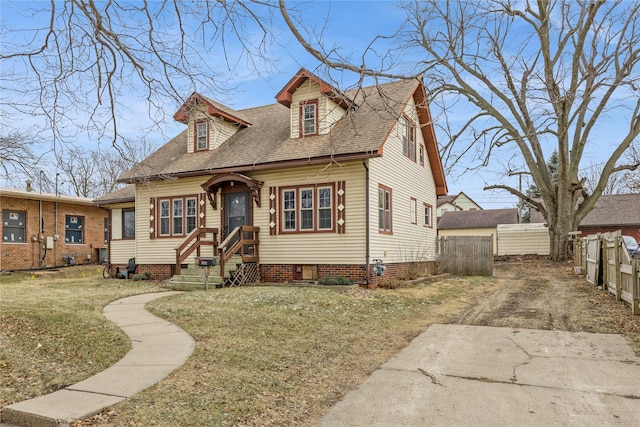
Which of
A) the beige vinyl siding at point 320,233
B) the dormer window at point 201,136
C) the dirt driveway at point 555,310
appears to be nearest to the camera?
the dirt driveway at point 555,310

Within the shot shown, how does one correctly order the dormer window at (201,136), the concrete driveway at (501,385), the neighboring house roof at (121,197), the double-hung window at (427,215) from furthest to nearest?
the double-hung window at (427,215) < the neighboring house roof at (121,197) < the dormer window at (201,136) < the concrete driveway at (501,385)

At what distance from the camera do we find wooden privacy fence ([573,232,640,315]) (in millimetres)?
9250

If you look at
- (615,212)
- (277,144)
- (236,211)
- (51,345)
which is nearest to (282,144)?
(277,144)

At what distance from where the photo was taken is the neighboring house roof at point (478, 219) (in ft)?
145

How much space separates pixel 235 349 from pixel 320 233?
876cm

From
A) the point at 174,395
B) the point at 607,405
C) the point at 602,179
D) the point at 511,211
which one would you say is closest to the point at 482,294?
the point at 607,405

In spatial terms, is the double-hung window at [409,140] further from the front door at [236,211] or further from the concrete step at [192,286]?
the concrete step at [192,286]

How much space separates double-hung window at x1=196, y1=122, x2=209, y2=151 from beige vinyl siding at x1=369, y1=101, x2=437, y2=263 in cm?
713

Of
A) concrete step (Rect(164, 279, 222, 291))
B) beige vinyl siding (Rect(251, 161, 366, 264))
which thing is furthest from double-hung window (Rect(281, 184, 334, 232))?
concrete step (Rect(164, 279, 222, 291))

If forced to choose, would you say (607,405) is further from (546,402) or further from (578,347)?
(578,347)

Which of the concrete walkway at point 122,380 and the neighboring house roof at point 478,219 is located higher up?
the neighboring house roof at point 478,219

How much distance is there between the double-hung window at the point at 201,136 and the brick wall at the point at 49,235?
10.5 metres

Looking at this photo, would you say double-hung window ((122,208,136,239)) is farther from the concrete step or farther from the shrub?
the shrub

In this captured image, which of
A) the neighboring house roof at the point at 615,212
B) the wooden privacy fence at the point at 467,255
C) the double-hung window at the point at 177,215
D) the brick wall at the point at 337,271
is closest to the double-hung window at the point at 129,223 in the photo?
the double-hung window at the point at 177,215
